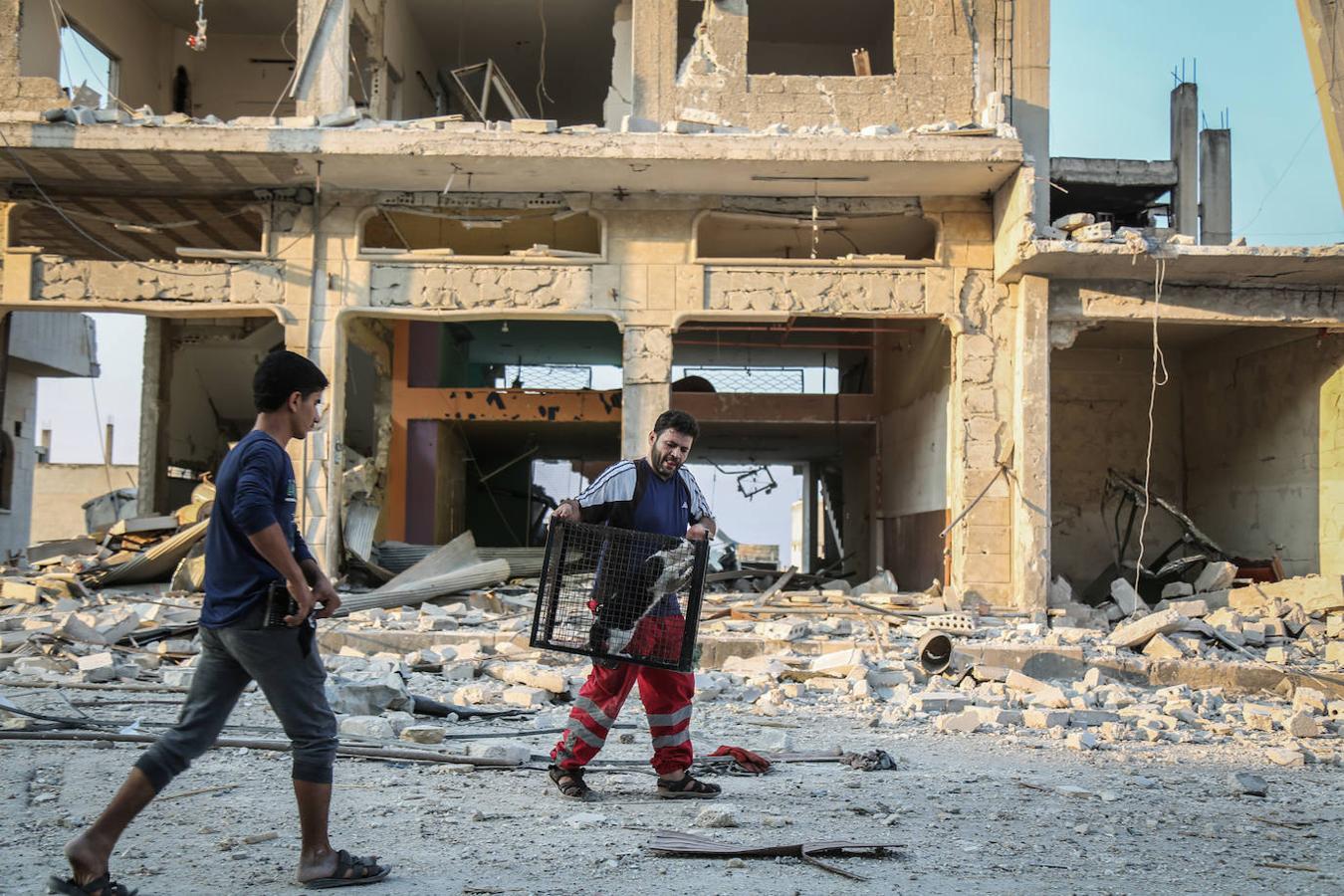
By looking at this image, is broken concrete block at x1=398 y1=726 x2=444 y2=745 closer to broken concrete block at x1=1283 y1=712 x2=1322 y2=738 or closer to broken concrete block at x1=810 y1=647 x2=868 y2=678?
broken concrete block at x1=810 y1=647 x2=868 y2=678

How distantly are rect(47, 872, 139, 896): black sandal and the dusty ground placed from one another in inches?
8.3

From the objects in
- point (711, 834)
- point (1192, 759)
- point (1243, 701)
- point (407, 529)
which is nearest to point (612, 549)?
point (711, 834)

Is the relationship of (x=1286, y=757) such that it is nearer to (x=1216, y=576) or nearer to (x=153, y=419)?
(x=1216, y=576)

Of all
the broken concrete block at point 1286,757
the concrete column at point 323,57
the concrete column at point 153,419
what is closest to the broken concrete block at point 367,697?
the broken concrete block at point 1286,757

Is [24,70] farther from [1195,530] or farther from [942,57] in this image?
[1195,530]

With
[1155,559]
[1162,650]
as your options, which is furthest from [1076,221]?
[1155,559]

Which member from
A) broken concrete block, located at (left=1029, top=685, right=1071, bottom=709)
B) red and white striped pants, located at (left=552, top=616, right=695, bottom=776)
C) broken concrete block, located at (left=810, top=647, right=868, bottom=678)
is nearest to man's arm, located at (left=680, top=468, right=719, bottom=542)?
red and white striped pants, located at (left=552, top=616, right=695, bottom=776)

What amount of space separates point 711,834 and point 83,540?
13.9 m

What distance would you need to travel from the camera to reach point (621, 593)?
5055mm

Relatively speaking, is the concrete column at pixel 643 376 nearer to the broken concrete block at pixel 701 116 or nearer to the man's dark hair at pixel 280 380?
the broken concrete block at pixel 701 116

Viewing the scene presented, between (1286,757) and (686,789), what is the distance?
3.57m

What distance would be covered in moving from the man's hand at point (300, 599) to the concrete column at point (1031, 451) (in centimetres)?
1097

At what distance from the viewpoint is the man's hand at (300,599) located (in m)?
3.50

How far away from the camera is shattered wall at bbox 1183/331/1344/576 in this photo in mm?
14203
